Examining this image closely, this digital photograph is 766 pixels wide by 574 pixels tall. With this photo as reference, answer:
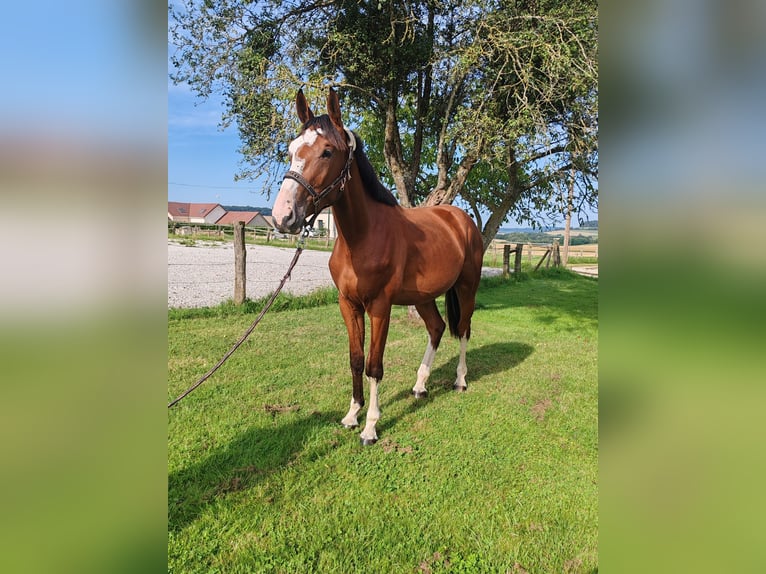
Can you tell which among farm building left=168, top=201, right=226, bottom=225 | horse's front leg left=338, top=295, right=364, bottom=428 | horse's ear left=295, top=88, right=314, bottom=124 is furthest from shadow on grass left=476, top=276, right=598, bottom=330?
farm building left=168, top=201, right=226, bottom=225

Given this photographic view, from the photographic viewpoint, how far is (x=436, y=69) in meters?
6.15

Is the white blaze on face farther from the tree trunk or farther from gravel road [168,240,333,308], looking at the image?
gravel road [168,240,333,308]

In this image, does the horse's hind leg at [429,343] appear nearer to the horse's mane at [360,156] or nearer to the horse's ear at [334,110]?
the horse's mane at [360,156]

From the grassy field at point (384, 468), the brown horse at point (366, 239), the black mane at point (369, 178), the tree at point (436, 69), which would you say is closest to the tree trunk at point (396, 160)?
the tree at point (436, 69)

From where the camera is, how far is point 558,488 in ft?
8.51

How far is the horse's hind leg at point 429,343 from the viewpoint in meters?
4.06

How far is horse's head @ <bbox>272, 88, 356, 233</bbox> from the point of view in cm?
233

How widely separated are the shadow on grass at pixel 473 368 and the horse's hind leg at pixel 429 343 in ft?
0.34

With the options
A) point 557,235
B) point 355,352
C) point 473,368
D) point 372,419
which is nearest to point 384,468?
point 372,419

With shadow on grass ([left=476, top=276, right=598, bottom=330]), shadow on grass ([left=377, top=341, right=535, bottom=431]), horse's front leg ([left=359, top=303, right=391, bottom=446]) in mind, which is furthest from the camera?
shadow on grass ([left=476, top=276, right=598, bottom=330])

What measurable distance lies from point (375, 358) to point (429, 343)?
112 centimetres

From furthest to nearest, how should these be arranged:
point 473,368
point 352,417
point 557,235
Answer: point 473,368, point 557,235, point 352,417

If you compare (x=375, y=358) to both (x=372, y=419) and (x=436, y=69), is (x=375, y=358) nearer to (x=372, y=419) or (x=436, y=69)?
(x=372, y=419)

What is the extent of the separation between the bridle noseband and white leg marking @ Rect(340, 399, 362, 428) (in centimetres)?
163
